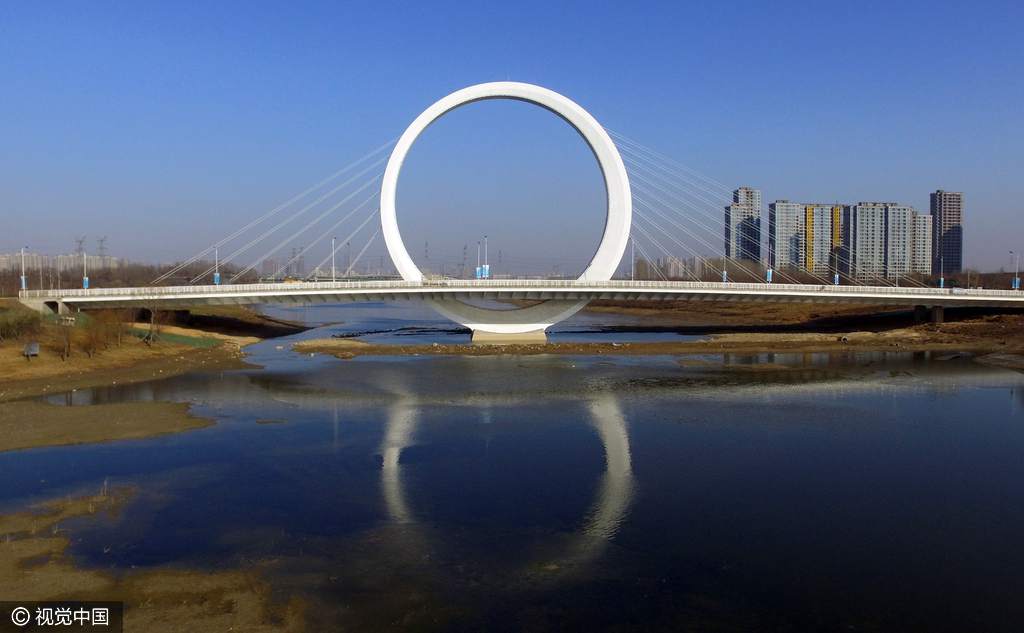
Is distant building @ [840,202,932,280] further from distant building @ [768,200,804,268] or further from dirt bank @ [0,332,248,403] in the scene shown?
dirt bank @ [0,332,248,403]

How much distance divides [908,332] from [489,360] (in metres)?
18.0

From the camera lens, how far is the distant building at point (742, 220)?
75.4 metres

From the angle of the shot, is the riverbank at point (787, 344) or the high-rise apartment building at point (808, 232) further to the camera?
the high-rise apartment building at point (808, 232)

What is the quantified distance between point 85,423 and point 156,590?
8038 mm

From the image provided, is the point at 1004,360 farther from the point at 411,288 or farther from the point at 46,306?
the point at 46,306

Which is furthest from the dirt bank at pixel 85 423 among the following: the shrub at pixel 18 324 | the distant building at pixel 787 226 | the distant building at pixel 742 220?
the distant building at pixel 787 226

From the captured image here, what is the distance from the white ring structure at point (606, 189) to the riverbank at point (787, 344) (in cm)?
171

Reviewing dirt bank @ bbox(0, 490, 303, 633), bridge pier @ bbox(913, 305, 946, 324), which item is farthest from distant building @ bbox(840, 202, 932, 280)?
dirt bank @ bbox(0, 490, 303, 633)

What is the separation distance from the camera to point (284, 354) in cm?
2564

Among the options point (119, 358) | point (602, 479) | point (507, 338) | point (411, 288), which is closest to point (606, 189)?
point (507, 338)

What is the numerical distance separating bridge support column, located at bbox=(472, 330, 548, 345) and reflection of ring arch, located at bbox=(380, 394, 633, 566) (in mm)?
13895

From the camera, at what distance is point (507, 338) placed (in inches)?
1148

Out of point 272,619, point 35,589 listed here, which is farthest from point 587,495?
point 35,589

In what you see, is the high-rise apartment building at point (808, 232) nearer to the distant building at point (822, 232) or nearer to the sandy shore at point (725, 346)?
the distant building at point (822, 232)
